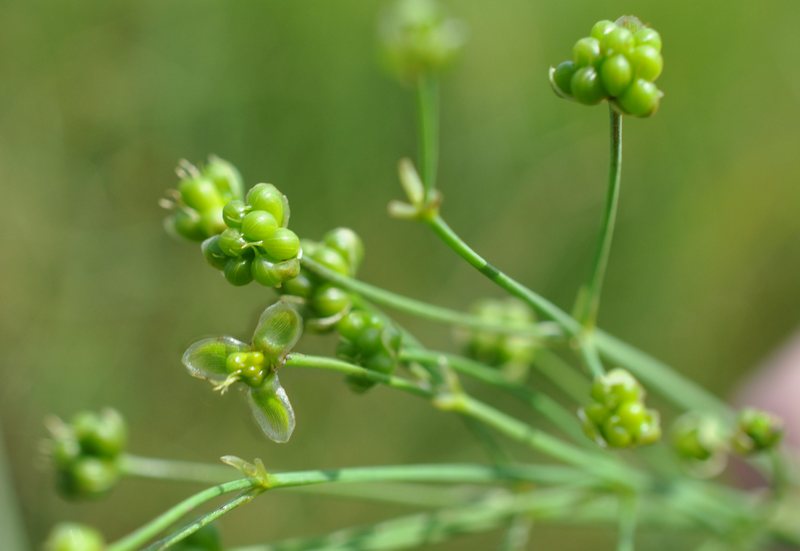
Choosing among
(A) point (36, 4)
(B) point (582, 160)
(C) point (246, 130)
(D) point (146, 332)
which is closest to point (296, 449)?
(D) point (146, 332)

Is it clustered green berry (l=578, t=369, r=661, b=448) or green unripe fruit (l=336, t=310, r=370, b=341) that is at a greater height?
green unripe fruit (l=336, t=310, r=370, b=341)

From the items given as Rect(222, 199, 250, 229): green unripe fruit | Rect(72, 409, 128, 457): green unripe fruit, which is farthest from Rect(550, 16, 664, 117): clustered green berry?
Rect(72, 409, 128, 457): green unripe fruit

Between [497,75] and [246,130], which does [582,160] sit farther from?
[246,130]

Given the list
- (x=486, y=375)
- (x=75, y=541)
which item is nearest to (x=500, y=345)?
(x=486, y=375)

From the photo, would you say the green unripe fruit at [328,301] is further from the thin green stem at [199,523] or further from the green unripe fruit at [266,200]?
the thin green stem at [199,523]

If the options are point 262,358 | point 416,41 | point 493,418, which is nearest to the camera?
point 262,358

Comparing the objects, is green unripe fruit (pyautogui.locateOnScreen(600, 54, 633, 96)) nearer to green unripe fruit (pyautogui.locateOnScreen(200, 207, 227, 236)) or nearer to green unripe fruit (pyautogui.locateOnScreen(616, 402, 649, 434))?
green unripe fruit (pyautogui.locateOnScreen(616, 402, 649, 434))

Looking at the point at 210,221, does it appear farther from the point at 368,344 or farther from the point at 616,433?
the point at 616,433

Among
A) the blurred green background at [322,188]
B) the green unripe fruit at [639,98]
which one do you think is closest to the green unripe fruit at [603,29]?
the green unripe fruit at [639,98]
